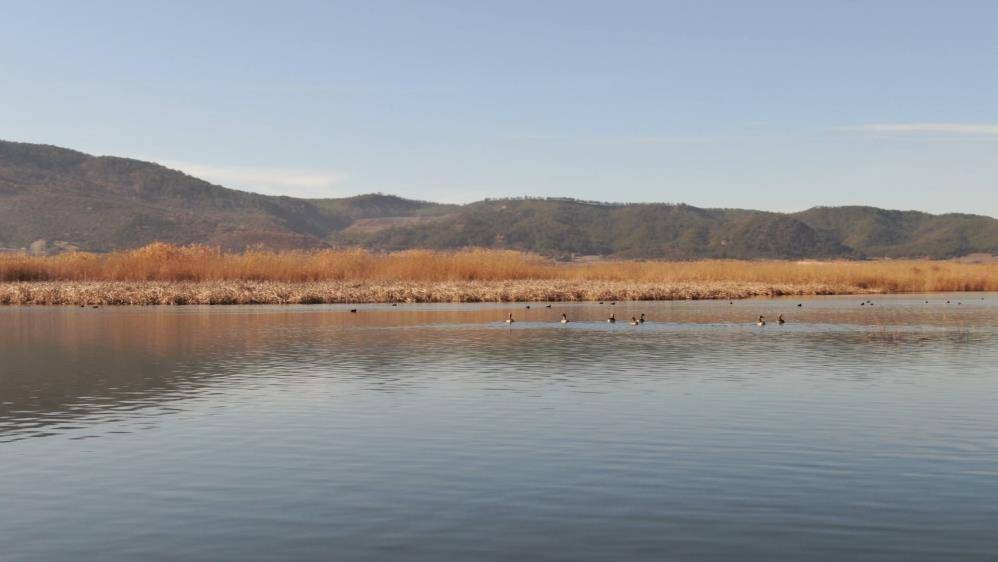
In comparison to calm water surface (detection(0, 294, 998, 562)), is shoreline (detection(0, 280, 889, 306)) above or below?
above

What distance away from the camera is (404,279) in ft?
240

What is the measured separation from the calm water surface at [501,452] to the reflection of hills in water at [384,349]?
0.55 ft

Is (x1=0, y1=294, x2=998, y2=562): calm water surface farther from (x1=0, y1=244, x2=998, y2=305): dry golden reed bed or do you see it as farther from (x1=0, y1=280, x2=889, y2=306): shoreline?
(x1=0, y1=244, x2=998, y2=305): dry golden reed bed

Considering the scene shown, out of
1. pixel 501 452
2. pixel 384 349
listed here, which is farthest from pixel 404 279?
pixel 501 452

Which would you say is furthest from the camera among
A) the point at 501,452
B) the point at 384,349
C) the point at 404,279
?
the point at 404,279

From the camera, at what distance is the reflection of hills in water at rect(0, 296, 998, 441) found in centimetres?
2306

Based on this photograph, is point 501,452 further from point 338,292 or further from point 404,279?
point 404,279

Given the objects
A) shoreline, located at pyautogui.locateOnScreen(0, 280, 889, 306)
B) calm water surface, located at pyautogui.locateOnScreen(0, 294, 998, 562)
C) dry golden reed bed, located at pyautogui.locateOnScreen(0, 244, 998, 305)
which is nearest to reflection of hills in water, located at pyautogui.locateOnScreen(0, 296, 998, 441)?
calm water surface, located at pyautogui.locateOnScreen(0, 294, 998, 562)

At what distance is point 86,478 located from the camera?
45.1 feet

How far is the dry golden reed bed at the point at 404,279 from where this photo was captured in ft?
204

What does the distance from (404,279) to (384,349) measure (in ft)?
135

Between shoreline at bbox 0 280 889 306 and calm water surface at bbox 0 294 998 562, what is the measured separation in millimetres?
28281

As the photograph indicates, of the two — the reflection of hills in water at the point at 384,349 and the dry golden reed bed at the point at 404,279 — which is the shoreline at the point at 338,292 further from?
the reflection of hills in water at the point at 384,349

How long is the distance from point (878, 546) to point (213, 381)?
17.1 m
